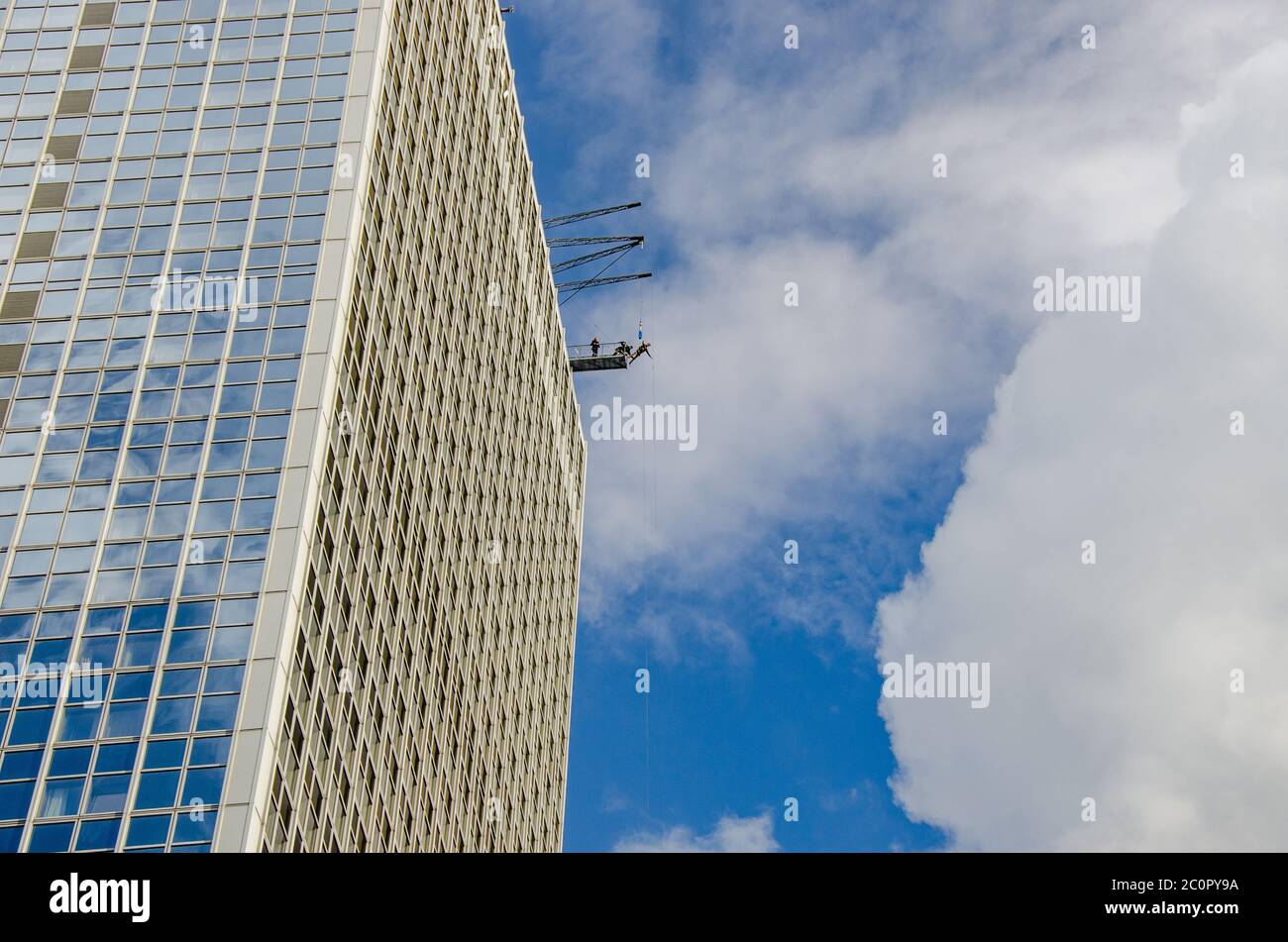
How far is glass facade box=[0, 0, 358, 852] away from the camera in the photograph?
220 feet

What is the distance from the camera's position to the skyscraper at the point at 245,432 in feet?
225

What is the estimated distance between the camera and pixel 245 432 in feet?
255

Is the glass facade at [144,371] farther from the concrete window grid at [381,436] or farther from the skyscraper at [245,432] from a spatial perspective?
the concrete window grid at [381,436]

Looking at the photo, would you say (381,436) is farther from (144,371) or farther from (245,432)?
(144,371)

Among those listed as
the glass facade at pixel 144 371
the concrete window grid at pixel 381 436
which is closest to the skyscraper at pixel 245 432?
the glass facade at pixel 144 371

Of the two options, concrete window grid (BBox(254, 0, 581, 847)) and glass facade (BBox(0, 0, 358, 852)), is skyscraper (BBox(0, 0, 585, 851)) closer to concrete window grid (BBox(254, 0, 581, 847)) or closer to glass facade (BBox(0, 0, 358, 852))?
glass facade (BBox(0, 0, 358, 852))

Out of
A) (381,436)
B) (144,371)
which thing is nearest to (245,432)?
(144,371)

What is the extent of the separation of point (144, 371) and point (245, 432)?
21.0ft

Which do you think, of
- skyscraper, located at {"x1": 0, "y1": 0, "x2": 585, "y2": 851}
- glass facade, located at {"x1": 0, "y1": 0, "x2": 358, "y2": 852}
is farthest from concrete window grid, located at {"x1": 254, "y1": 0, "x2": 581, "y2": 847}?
glass facade, located at {"x1": 0, "y1": 0, "x2": 358, "y2": 852}

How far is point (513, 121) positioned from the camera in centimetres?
13138
